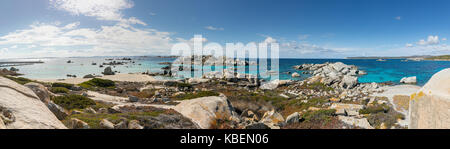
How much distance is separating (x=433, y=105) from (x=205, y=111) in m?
9.75

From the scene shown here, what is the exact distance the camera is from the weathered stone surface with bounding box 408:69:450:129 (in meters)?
3.50

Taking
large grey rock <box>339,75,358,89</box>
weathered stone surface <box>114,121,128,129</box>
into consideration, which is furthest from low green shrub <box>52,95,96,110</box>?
large grey rock <box>339,75,358,89</box>

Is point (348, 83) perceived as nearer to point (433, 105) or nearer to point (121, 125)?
point (433, 105)

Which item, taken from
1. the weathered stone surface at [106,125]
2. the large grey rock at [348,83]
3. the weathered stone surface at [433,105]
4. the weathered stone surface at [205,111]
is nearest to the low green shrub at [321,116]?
the weathered stone surface at [205,111]

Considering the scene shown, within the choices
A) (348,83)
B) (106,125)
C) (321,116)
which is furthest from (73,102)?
(348,83)

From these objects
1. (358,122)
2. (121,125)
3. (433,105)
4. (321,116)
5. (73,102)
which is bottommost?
(321,116)

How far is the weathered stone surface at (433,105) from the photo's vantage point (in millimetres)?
3498

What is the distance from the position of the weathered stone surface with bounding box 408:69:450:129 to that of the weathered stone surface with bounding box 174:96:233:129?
855cm

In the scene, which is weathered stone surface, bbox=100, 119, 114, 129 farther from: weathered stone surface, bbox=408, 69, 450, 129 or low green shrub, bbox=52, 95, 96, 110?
Result: weathered stone surface, bbox=408, 69, 450, 129

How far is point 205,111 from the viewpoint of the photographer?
452 inches

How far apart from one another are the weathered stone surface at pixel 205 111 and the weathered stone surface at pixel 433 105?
8552mm

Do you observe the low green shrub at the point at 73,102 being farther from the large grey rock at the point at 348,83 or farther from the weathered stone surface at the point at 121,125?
the large grey rock at the point at 348,83
